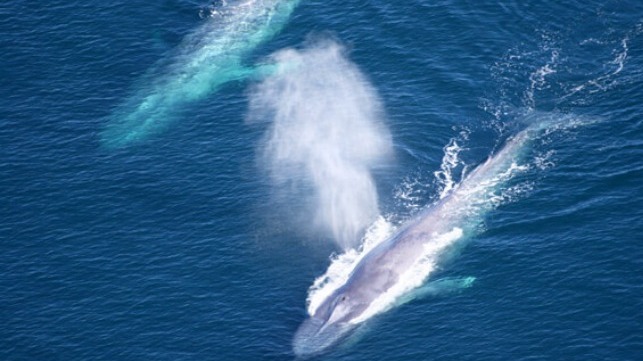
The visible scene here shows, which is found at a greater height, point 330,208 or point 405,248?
point 330,208

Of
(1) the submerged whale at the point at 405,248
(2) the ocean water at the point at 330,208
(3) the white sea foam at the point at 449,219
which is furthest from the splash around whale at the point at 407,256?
(2) the ocean water at the point at 330,208

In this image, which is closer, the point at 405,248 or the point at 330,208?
the point at 405,248

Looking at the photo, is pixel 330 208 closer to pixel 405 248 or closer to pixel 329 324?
pixel 405 248

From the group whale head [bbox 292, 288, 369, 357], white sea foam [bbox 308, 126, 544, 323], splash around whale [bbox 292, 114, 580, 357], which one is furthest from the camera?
white sea foam [bbox 308, 126, 544, 323]

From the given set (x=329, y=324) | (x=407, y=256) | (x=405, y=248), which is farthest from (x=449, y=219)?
(x=329, y=324)

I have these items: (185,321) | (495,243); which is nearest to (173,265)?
(185,321)


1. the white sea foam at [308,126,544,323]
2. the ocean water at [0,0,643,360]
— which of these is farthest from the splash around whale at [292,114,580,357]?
the ocean water at [0,0,643,360]

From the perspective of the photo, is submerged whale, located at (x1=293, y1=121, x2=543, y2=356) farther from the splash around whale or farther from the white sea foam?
the white sea foam

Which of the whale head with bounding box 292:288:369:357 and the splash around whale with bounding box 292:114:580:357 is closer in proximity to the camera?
the whale head with bounding box 292:288:369:357
